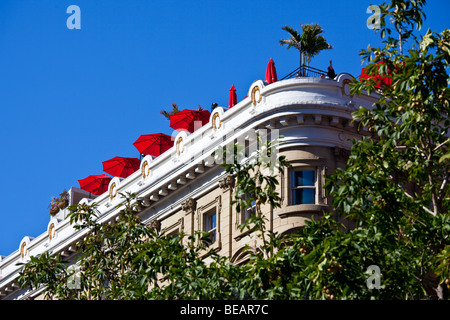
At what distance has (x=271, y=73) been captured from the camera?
165 feet

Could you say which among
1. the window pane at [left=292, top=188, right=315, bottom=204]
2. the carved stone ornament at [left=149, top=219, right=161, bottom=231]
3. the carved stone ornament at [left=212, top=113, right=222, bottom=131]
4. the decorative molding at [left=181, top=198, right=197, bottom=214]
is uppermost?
the carved stone ornament at [left=212, top=113, right=222, bottom=131]

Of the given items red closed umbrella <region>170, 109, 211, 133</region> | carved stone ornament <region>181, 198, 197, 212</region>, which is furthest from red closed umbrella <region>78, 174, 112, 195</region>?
carved stone ornament <region>181, 198, 197, 212</region>

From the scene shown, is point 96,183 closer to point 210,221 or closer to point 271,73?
point 210,221

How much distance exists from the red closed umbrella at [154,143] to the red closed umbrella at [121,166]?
2.90m

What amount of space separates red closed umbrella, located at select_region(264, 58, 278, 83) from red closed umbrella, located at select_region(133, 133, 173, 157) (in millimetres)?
8364

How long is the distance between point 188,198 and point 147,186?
2.65 meters

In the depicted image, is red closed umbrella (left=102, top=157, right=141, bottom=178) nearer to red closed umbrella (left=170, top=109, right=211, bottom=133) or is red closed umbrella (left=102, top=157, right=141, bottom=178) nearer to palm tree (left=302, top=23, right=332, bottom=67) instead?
red closed umbrella (left=170, top=109, right=211, bottom=133)

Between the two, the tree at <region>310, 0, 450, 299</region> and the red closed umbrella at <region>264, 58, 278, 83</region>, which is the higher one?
the red closed umbrella at <region>264, 58, 278, 83</region>

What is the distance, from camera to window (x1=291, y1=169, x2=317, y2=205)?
4556 cm

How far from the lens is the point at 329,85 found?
46469 millimetres

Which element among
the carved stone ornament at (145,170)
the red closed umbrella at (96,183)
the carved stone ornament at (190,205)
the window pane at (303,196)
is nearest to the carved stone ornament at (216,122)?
the carved stone ornament at (190,205)

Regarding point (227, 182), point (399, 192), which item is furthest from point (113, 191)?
point (399, 192)

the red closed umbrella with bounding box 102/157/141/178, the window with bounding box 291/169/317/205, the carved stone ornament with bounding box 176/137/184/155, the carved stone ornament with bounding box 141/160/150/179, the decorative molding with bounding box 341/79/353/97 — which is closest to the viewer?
the window with bounding box 291/169/317/205
